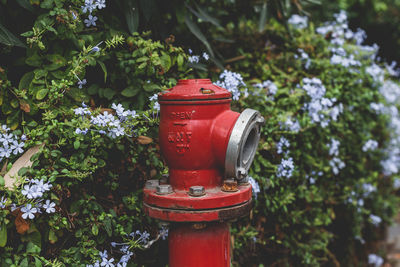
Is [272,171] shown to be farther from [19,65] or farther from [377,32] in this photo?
[377,32]

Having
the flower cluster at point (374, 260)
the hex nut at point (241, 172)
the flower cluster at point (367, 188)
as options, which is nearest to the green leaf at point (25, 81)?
the hex nut at point (241, 172)

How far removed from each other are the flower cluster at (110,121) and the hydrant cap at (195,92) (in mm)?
252

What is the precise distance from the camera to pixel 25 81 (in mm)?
1805

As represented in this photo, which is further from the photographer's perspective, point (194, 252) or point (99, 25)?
point (99, 25)

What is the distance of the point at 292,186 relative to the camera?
2617 mm

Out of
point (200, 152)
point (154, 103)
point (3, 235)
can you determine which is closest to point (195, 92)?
point (200, 152)

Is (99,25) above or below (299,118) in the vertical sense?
above

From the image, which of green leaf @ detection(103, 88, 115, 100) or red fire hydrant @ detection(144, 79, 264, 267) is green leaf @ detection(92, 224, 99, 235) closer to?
red fire hydrant @ detection(144, 79, 264, 267)

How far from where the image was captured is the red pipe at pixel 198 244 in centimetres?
154

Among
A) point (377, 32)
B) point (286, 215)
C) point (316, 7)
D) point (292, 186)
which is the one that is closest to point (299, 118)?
point (292, 186)

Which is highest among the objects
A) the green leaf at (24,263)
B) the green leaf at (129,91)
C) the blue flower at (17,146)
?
the green leaf at (129,91)

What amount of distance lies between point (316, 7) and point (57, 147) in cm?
549

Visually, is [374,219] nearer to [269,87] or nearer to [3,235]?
[269,87]

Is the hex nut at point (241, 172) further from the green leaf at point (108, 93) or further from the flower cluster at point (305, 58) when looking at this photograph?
→ the flower cluster at point (305, 58)
